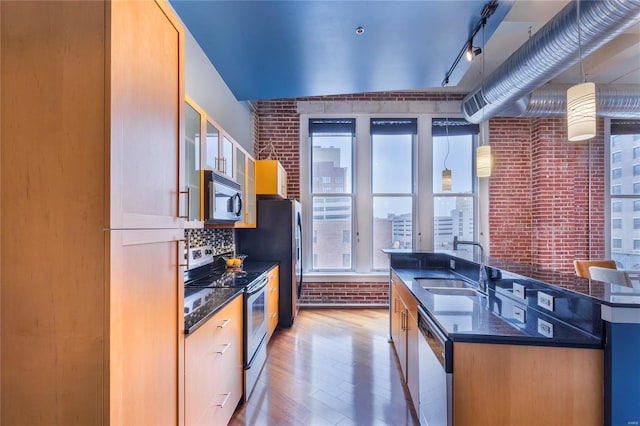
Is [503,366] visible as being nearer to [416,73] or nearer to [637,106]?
[416,73]

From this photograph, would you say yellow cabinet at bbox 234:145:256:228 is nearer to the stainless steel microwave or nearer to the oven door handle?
the stainless steel microwave

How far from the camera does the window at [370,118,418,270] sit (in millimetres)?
4664

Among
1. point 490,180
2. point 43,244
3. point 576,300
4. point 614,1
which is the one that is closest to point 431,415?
point 576,300

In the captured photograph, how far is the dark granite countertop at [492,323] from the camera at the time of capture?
1215 mm

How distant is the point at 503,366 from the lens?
1.24 metres

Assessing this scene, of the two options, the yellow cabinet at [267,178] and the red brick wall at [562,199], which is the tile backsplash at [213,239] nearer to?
the yellow cabinet at [267,178]

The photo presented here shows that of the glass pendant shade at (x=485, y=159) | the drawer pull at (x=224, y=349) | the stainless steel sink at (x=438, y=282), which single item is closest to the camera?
the drawer pull at (x=224, y=349)

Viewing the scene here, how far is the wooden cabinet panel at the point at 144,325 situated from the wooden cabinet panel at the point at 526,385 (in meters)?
1.20

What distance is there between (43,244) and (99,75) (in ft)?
1.68

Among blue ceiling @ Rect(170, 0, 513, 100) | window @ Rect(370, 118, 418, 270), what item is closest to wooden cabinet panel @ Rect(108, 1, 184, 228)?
blue ceiling @ Rect(170, 0, 513, 100)

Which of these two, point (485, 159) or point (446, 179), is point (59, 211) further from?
point (446, 179)

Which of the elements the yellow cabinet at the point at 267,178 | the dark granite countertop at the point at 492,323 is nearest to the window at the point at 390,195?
the yellow cabinet at the point at 267,178

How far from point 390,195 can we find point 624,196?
3583 millimetres

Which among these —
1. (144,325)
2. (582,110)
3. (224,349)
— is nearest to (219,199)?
(224,349)
